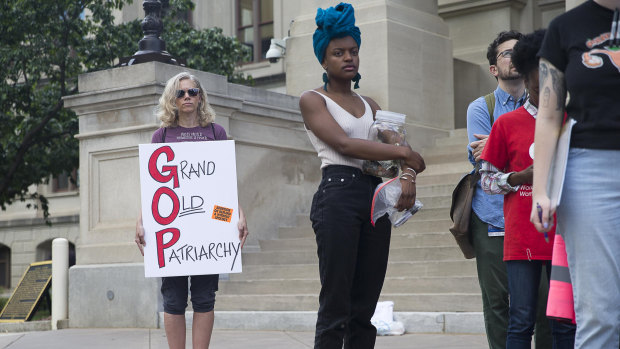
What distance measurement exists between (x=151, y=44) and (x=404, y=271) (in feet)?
13.6

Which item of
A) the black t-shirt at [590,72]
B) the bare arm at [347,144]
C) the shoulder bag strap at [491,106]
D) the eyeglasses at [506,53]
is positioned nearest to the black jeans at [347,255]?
the bare arm at [347,144]

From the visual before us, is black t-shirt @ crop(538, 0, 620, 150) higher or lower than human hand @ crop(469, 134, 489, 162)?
higher

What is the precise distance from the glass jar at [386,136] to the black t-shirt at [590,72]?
133cm

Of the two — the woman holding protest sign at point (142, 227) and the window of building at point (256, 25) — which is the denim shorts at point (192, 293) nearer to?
the woman holding protest sign at point (142, 227)

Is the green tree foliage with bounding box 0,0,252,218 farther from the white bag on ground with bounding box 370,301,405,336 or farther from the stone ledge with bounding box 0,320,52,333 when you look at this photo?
the white bag on ground with bounding box 370,301,405,336

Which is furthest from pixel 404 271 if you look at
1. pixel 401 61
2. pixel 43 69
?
pixel 43 69

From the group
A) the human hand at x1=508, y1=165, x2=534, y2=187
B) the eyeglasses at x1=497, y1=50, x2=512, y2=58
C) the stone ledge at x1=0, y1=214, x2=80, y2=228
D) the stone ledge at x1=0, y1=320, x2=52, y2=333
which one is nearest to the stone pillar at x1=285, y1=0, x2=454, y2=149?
the stone ledge at x1=0, y1=320, x2=52, y2=333

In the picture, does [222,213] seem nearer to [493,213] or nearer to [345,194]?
[345,194]

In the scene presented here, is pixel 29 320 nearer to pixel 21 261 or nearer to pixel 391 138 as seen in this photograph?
pixel 391 138

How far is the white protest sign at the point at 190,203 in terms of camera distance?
254 inches

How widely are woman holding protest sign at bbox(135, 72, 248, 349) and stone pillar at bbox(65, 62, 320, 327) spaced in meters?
4.51

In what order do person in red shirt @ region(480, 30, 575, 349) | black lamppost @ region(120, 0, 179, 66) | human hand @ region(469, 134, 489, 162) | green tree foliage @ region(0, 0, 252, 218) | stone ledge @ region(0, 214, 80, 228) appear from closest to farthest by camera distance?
person in red shirt @ region(480, 30, 575, 349)
human hand @ region(469, 134, 489, 162)
black lamppost @ region(120, 0, 179, 66)
green tree foliage @ region(0, 0, 252, 218)
stone ledge @ region(0, 214, 80, 228)

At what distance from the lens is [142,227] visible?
6.49 m

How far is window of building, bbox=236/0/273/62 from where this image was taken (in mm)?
35656
